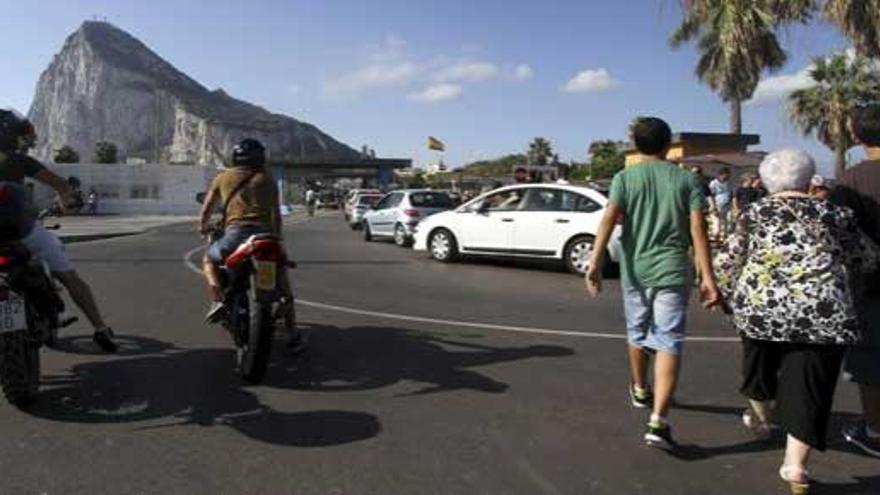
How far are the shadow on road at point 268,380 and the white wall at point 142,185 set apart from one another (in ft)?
157

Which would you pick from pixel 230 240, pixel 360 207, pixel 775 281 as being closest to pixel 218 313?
pixel 230 240

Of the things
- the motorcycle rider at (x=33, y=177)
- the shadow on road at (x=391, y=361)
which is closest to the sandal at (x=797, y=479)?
the shadow on road at (x=391, y=361)

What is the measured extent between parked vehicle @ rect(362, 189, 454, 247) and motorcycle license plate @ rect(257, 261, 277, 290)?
14577 mm

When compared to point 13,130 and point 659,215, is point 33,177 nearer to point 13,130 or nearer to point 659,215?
point 13,130

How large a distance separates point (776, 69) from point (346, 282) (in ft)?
72.2

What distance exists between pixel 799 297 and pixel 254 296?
11.8 feet

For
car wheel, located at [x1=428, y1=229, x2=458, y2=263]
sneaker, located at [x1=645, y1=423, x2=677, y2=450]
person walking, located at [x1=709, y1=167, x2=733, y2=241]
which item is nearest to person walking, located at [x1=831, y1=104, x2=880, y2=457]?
sneaker, located at [x1=645, y1=423, x2=677, y2=450]

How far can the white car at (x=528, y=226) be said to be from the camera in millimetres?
14484

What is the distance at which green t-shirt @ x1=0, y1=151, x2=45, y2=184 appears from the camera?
6.18 meters

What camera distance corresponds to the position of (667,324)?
4961 millimetres

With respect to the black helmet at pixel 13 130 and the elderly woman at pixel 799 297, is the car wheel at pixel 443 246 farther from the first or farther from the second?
the elderly woman at pixel 799 297

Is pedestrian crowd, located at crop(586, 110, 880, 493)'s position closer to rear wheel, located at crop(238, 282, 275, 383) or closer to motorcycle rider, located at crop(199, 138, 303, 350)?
rear wheel, located at crop(238, 282, 275, 383)

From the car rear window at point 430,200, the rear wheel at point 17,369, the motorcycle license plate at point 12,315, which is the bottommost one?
the rear wheel at point 17,369

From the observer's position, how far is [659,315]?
5008 mm
